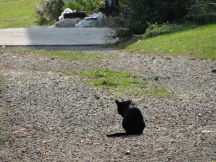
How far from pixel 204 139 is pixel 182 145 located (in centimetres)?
46

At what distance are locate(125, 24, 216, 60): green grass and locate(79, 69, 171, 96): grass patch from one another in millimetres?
3464

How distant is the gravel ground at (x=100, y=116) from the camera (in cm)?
942

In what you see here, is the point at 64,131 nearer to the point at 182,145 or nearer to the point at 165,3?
the point at 182,145

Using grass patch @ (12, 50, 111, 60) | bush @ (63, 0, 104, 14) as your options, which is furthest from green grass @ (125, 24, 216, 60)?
bush @ (63, 0, 104, 14)

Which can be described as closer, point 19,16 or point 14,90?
point 14,90

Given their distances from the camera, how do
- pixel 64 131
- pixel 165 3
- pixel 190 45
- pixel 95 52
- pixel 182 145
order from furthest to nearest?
pixel 165 3 < pixel 95 52 < pixel 190 45 < pixel 64 131 < pixel 182 145

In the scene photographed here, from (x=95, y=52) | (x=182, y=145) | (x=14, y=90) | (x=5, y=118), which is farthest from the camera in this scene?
(x=95, y=52)

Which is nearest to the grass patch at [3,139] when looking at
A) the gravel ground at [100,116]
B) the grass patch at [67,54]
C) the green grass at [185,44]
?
the gravel ground at [100,116]

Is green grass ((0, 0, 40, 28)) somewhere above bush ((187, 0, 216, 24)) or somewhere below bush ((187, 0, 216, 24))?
below

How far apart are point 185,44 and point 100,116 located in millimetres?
10069

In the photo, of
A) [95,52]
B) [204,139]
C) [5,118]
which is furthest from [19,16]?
[204,139]

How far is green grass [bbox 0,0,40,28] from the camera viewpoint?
3856cm

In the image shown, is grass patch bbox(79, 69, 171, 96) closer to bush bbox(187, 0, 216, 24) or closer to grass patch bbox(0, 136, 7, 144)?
grass patch bbox(0, 136, 7, 144)

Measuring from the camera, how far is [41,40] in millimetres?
27328
